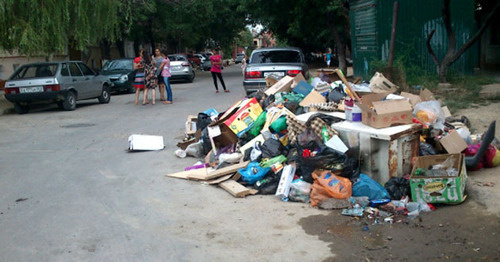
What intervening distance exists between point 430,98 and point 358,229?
4.34 meters

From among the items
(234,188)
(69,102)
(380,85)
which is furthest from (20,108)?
(380,85)

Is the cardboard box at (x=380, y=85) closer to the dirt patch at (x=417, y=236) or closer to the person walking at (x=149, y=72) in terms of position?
the dirt patch at (x=417, y=236)

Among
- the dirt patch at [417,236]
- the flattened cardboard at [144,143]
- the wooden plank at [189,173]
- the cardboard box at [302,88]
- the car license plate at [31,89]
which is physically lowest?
the dirt patch at [417,236]

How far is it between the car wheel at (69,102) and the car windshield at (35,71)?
86 centimetres

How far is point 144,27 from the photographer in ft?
106

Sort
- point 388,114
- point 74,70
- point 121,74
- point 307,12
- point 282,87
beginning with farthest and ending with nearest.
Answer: point 307,12 → point 121,74 → point 74,70 → point 282,87 → point 388,114

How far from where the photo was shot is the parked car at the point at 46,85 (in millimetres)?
14734

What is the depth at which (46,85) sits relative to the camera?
14.8m

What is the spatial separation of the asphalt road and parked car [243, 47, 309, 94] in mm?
5200

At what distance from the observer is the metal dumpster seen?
591cm

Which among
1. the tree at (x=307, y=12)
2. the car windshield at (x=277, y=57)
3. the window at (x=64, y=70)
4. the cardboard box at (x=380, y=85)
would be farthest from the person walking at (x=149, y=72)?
the cardboard box at (x=380, y=85)

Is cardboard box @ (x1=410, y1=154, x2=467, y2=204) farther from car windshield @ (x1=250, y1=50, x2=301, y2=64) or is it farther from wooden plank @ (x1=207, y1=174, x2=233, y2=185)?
car windshield @ (x1=250, y1=50, x2=301, y2=64)

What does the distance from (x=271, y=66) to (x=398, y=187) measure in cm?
911

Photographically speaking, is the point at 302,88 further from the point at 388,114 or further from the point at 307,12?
the point at 307,12
